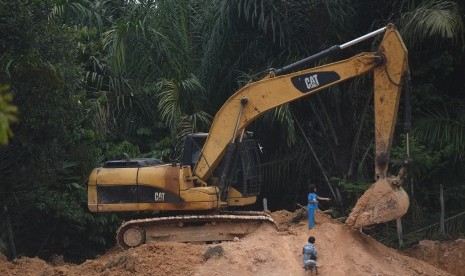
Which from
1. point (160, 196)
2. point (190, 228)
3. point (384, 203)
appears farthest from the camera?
point (190, 228)

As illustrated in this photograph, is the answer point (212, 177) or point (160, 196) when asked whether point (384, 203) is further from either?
point (160, 196)

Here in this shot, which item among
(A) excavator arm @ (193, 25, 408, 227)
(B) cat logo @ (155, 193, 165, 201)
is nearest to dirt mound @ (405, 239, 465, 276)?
(A) excavator arm @ (193, 25, 408, 227)

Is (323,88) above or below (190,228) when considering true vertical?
above

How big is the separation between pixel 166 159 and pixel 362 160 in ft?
15.5

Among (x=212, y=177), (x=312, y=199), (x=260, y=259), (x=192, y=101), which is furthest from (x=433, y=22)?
(x=260, y=259)

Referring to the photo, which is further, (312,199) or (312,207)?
(312,207)

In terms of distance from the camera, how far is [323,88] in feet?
44.8

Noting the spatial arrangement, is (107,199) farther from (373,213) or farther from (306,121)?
(306,121)

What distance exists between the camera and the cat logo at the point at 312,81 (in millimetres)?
13633

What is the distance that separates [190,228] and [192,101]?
5188 mm

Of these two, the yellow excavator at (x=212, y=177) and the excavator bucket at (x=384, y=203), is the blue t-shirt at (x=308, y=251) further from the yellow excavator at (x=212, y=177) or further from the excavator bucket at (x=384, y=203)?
the yellow excavator at (x=212, y=177)

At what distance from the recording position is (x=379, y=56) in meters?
13.1

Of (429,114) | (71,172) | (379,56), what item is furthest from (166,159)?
(379,56)

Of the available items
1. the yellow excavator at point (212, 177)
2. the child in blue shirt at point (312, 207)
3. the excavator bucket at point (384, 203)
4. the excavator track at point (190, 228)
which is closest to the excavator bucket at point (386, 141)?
the excavator bucket at point (384, 203)
